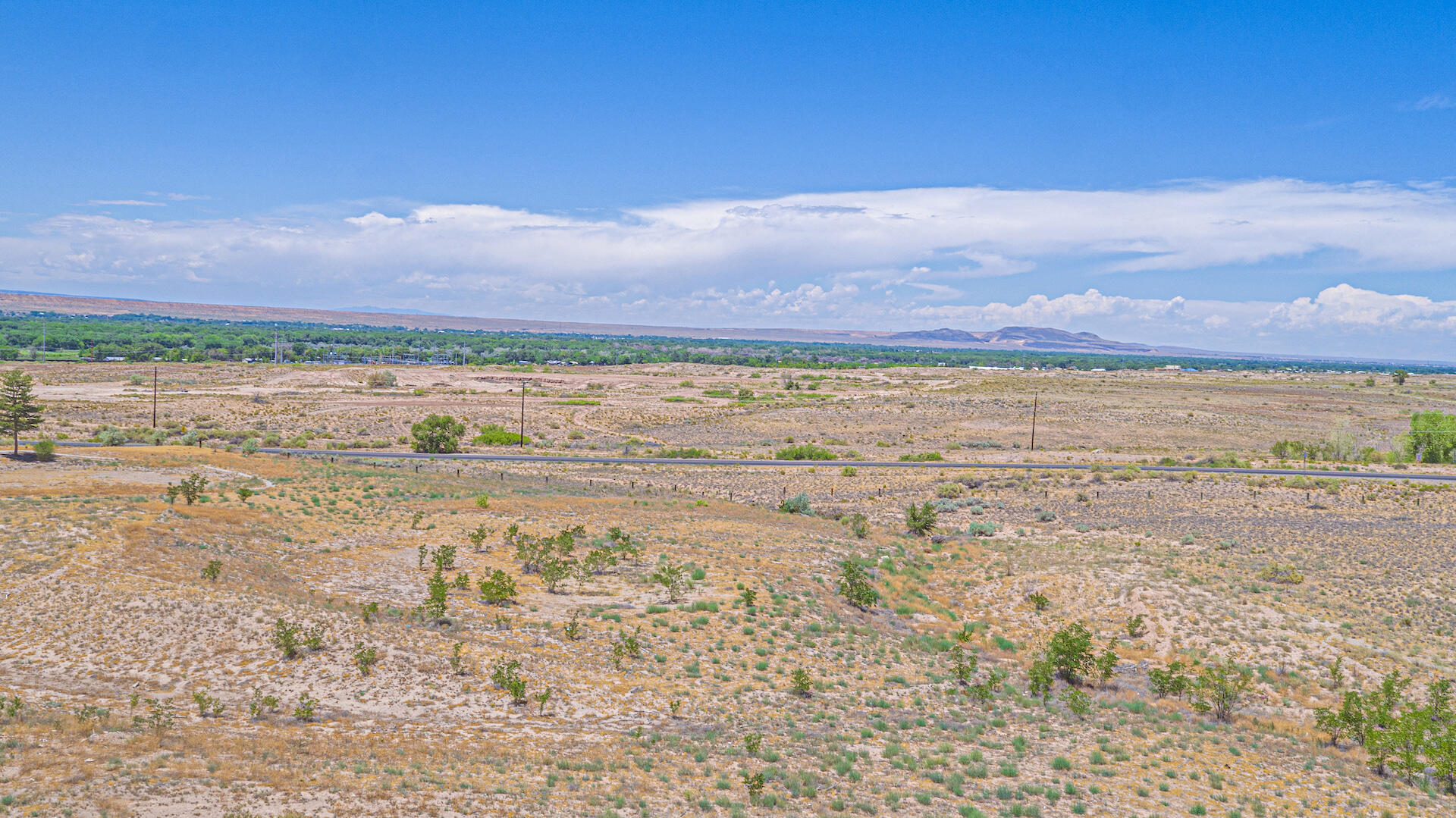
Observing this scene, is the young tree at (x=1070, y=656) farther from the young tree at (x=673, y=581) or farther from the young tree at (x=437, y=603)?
the young tree at (x=437, y=603)

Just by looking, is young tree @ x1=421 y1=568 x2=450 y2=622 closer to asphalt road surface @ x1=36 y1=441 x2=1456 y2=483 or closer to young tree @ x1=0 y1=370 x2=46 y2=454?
young tree @ x1=0 y1=370 x2=46 y2=454

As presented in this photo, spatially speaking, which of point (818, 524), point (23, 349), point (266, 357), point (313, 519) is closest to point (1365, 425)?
point (818, 524)

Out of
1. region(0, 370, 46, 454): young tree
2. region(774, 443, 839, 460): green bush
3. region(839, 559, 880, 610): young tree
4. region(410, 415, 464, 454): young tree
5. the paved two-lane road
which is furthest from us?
region(774, 443, 839, 460): green bush

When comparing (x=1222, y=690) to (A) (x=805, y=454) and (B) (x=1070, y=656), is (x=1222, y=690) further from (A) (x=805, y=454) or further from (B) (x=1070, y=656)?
(A) (x=805, y=454)

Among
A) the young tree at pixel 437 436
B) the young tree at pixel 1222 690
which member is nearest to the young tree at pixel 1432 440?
the young tree at pixel 1222 690

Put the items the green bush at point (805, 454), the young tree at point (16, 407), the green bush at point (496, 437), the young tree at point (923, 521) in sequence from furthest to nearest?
1. the green bush at point (496, 437)
2. the green bush at point (805, 454)
3. the young tree at point (923, 521)
4. the young tree at point (16, 407)

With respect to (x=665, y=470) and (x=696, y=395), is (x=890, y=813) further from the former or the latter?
(x=696, y=395)

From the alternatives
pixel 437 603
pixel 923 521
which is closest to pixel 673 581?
pixel 437 603

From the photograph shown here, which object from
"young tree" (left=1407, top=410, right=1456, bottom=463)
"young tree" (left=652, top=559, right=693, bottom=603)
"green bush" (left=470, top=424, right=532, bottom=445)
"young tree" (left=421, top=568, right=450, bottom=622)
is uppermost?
"young tree" (left=1407, top=410, right=1456, bottom=463)

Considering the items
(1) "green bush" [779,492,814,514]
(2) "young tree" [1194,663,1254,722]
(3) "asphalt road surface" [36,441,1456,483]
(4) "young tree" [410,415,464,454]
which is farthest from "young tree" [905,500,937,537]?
(4) "young tree" [410,415,464,454]
